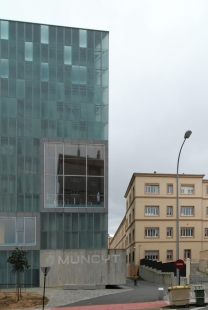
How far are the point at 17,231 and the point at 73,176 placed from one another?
7.50 meters

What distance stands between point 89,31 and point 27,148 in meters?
13.7

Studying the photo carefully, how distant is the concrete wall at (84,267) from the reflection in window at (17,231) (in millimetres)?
1920

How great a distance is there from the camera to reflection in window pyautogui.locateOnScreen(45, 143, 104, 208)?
150 feet

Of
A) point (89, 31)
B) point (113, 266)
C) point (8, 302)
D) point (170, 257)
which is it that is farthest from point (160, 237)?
point (8, 302)

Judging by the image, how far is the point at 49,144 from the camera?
151 feet

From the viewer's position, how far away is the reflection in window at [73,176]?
150 ft

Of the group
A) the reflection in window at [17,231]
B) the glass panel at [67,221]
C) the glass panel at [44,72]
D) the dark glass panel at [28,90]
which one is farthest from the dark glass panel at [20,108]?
the glass panel at [67,221]

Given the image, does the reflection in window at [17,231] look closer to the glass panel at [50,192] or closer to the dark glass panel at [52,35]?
the glass panel at [50,192]

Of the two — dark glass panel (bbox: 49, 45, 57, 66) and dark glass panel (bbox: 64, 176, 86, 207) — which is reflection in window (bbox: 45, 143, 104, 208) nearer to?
dark glass panel (bbox: 64, 176, 86, 207)

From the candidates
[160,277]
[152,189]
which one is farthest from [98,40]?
[152,189]

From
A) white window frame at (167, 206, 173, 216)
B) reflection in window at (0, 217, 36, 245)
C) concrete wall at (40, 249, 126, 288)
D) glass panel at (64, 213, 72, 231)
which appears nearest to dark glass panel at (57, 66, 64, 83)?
glass panel at (64, 213, 72, 231)

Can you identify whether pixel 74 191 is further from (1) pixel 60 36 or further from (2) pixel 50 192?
(1) pixel 60 36

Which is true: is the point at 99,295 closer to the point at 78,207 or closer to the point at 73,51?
the point at 78,207

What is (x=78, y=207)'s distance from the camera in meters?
45.8
